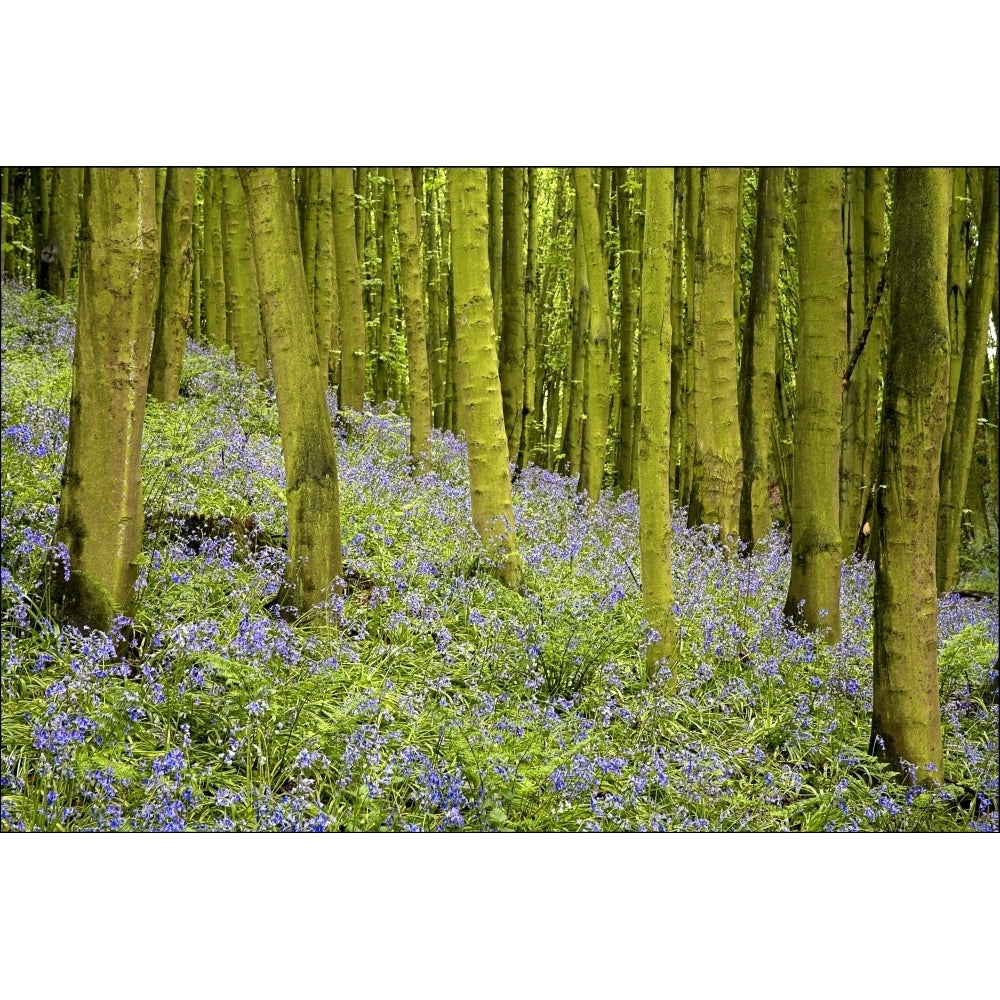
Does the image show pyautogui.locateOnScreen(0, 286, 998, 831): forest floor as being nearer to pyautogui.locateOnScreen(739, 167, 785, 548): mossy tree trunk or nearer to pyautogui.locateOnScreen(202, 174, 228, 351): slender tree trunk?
pyautogui.locateOnScreen(739, 167, 785, 548): mossy tree trunk

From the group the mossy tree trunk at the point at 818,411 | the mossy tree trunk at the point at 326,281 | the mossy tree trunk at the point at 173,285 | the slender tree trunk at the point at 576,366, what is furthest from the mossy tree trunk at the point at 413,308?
the mossy tree trunk at the point at 818,411

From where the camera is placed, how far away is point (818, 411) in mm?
4328

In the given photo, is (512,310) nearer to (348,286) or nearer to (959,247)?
(348,286)

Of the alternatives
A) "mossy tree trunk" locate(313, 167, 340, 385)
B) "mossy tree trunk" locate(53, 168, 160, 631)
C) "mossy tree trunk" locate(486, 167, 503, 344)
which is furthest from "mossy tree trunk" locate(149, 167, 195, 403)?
"mossy tree trunk" locate(486, 167, 503, 344)

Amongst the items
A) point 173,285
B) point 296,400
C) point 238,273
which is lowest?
point 296,400

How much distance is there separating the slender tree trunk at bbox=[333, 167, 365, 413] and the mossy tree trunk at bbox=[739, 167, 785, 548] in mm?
2435

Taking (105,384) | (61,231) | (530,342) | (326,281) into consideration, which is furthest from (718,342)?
(61,231)

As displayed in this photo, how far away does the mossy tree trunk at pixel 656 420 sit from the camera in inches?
151

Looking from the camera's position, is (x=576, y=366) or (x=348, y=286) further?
(x=348, y=286)

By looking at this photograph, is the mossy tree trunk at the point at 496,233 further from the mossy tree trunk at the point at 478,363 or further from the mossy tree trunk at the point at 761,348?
the mossy tree trunk at the point at 761,348

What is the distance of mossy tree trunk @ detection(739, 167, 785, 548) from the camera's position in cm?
542

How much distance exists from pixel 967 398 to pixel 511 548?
96.3 inches
